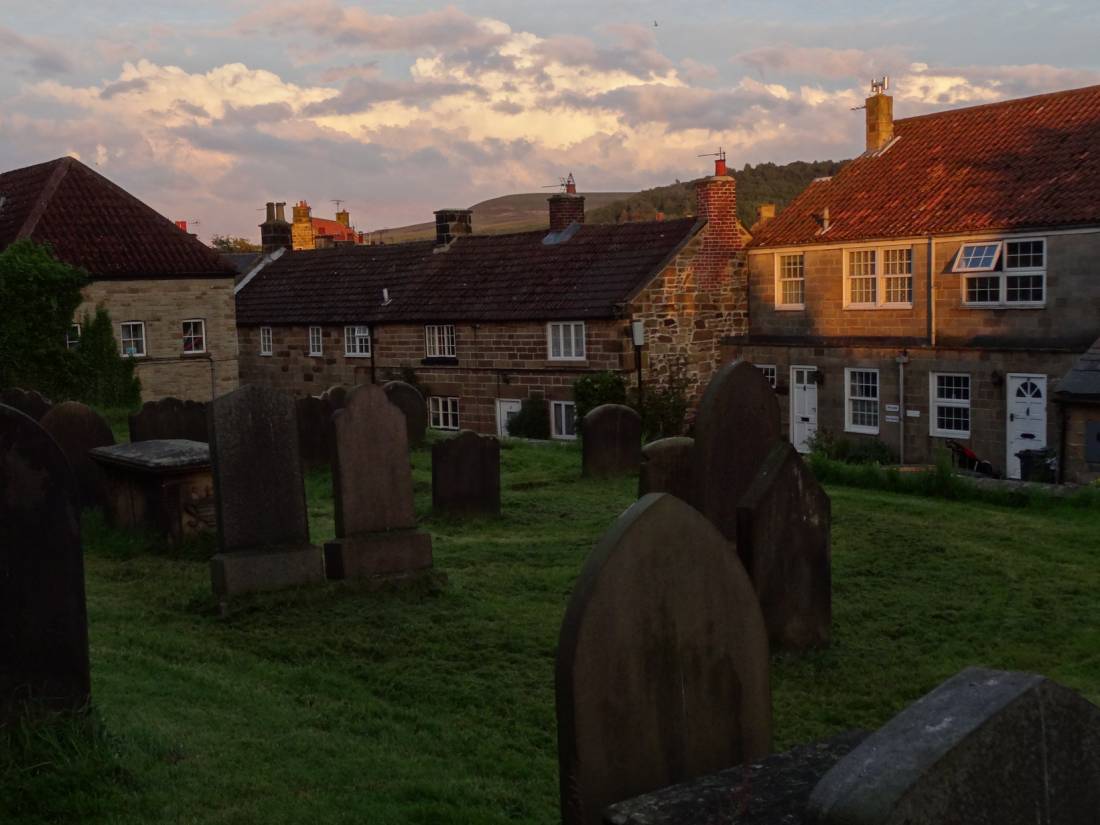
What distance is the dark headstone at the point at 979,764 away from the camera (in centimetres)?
272

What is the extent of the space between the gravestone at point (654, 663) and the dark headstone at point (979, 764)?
1769 millimetres

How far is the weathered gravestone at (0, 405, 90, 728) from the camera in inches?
240

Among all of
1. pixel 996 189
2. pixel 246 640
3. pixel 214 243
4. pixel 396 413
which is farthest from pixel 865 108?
pixel 214 243

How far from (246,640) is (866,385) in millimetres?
23576

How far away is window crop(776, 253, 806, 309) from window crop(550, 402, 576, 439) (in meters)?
6.66

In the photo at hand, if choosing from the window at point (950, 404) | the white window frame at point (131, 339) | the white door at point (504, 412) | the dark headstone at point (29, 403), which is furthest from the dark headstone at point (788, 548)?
the white window frame at point (131, 339)

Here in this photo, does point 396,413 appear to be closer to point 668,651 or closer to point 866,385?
point 668,651

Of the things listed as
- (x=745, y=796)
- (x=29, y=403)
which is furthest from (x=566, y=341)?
(x=745, y=796)

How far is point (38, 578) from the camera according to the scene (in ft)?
20.3

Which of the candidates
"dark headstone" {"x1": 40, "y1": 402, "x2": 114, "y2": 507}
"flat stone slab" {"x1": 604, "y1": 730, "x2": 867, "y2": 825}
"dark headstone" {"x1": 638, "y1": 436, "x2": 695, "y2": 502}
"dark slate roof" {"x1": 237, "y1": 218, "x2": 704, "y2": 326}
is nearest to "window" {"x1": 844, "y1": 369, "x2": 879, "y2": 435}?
"dark slate roof" {"x1": 237, "y1": 218, "x2": 704, "y2": 326}

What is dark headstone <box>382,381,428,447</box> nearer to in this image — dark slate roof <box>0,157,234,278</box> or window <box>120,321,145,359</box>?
window <box>120,321,145,359</box>

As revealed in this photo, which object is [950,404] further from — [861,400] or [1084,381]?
[1084,381]

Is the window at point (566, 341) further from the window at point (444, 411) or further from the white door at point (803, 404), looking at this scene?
the white door at point (803, 404)

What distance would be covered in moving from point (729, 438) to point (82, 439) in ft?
28.0
